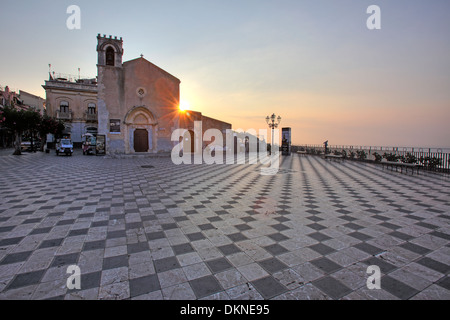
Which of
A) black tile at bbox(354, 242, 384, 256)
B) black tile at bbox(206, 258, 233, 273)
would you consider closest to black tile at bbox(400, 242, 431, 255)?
black tile at bbox(354, 242, 384, 256)

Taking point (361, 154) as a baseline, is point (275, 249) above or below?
below

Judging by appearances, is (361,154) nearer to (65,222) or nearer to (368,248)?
(368,248)

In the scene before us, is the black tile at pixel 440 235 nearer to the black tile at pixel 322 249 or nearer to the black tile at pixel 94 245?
the black tile at pixel 322 249

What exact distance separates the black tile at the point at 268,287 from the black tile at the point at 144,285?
46.1 inches

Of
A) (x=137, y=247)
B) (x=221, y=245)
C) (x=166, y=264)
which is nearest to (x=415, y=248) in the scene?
(x=221, y=245)

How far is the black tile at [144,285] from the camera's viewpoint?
245 cm

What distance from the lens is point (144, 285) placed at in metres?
2.57

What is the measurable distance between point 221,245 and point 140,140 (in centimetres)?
1996

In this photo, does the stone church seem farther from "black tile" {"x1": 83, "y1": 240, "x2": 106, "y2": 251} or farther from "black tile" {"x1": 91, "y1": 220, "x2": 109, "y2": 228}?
"black tile" {"x1": 83, "y1": 240, "x2": 106, "y2": 251}

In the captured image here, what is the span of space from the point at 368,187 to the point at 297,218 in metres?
5.19

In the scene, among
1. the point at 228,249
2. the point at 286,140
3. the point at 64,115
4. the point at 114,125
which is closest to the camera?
the point at 228,249

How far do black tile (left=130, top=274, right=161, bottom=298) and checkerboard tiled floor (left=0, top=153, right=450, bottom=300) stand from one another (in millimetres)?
12
